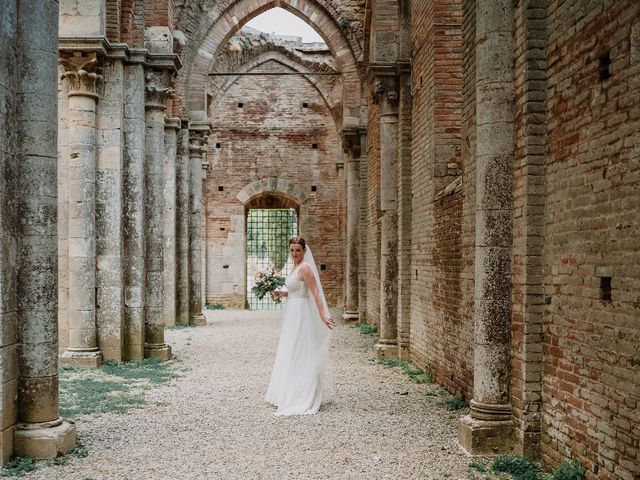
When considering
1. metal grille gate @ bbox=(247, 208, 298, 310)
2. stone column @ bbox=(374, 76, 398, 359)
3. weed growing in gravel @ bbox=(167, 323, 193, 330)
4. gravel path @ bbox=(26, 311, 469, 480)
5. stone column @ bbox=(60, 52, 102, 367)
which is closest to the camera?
gravel path @ bbox=(26, 311, 469, 480)

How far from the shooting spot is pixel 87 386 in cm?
845

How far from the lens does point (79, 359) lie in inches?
388

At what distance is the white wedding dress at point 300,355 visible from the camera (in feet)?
24.2

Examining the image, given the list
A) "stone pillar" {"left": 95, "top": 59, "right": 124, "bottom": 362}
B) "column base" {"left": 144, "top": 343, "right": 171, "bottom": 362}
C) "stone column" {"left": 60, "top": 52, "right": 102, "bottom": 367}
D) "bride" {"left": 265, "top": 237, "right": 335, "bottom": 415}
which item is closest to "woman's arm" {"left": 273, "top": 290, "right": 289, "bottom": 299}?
"bride" {"left": 265, "top": 237, "right": 335, "bottom": 415}

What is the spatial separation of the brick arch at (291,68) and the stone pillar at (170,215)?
25.5 ft

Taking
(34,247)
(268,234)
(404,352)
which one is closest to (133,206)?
(404,352)

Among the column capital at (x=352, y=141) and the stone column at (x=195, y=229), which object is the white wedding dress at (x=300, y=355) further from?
the column capital at (x=352, y=141)

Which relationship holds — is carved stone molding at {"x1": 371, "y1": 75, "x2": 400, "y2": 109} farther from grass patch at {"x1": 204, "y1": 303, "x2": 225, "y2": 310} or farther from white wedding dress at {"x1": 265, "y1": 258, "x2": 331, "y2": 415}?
grass patch at {"x1": 204, "y1": 303, "x2": 225, "y2": 310}

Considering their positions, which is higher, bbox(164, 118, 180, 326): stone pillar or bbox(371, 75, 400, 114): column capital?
bbox(371, 75, 400, 114): column capital

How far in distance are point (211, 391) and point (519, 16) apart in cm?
543

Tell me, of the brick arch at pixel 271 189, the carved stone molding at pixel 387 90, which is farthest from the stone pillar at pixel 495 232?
the brick arch at pixel 271 189

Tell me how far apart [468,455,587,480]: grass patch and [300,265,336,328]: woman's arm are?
2.45 m

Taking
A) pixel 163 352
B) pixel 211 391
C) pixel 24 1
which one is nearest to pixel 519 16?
pixel 24 1

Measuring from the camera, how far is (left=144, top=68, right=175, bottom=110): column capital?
11.0 meters
